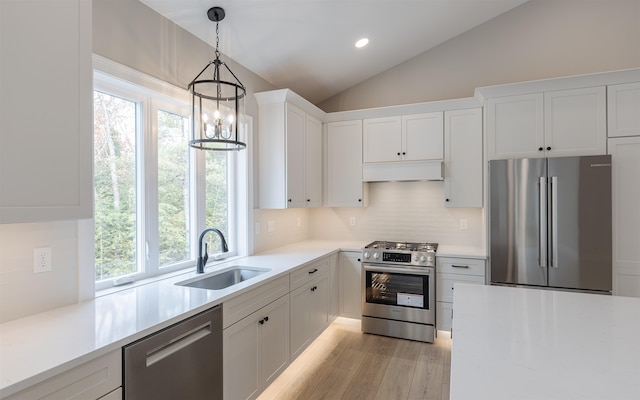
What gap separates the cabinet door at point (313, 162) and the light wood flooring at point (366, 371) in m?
1.51

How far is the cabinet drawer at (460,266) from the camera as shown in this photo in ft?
10.2

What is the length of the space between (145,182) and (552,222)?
10.4 ft

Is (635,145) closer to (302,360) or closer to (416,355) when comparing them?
(416,355)

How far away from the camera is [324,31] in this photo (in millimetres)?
2904

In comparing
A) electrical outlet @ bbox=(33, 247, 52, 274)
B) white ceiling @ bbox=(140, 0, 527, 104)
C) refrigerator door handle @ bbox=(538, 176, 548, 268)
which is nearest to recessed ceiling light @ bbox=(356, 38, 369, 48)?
white ceiling @ bbox=(140, 0, 527, 104)

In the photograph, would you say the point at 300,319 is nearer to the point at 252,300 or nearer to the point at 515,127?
the point at 252,300

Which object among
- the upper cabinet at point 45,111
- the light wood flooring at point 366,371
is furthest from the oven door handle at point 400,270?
the upper cabinet at point 45,111

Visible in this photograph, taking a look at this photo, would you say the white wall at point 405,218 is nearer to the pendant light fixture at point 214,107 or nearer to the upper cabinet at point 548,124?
the upper cabinet at point 548,124

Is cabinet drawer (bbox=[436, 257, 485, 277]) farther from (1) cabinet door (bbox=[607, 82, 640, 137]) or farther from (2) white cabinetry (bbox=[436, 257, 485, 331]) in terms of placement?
(1) cabinet door (bbox=[607, 82, 640, 137])

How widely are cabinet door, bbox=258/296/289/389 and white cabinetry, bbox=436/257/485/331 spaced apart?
1615 mm

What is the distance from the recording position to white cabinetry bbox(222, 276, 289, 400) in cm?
188

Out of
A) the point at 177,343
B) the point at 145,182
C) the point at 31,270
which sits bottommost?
the point at 177,343

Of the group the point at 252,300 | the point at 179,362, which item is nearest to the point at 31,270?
the point at 179,362

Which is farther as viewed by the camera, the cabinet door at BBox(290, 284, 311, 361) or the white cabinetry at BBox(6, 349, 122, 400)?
the cabinet door at BBox(290, 284, 311, 361)
